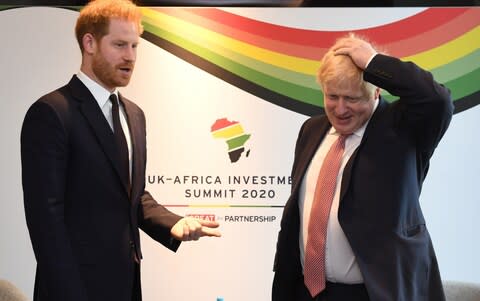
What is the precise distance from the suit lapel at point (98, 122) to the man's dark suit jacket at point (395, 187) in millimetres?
813

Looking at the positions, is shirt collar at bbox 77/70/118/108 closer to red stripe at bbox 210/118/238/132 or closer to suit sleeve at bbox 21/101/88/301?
suit sleeve at bbox 21/101/88/301

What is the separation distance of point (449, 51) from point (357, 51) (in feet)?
5.54

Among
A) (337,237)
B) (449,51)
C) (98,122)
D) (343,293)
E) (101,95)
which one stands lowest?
(343,293)

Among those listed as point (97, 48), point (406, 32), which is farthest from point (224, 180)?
point (97, 48)

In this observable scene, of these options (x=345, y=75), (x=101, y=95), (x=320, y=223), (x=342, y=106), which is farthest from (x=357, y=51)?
(x=101, y=95)

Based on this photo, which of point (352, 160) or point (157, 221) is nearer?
point (352, 160)

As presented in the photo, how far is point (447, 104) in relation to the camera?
211 cm

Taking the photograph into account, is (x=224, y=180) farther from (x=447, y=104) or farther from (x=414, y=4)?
(x=447, y=104)

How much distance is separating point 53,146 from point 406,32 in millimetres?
2432

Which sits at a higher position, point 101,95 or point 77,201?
point 101,95

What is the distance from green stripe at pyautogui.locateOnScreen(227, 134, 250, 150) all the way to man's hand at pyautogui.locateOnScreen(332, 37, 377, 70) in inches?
58.2

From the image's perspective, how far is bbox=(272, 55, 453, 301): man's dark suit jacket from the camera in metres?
2.12

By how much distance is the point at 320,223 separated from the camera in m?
2.28

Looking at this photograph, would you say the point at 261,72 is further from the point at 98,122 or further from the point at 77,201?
the point at 77,201
